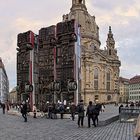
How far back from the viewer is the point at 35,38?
48.7 metres

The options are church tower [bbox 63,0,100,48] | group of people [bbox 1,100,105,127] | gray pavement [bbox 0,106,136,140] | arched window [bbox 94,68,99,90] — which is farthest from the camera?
arched window [bbox 94,68,99,90]

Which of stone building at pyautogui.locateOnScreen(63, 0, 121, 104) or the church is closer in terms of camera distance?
the church

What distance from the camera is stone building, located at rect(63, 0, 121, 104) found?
5128 inches

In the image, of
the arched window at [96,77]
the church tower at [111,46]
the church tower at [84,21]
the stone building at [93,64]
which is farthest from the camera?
the church tower at [111,46]

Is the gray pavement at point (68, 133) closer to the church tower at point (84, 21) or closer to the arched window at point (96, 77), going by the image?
the church tower at point (84, 21)

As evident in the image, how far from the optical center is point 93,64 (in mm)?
133875

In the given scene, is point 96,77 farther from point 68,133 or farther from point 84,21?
point 68,133

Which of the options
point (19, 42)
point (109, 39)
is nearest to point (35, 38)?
point (19, 42)

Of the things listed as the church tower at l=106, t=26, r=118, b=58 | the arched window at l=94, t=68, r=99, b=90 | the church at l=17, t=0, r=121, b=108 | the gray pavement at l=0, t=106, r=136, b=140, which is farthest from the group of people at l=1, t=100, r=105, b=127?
the church tower at l=106, t=26, r=118, b=58

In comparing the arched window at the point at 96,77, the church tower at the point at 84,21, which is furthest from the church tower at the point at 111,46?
the arched window at the point at 96,77

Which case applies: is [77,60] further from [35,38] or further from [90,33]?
[90,33]

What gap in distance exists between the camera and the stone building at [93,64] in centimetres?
13025

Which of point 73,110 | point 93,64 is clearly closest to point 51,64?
point 73,110

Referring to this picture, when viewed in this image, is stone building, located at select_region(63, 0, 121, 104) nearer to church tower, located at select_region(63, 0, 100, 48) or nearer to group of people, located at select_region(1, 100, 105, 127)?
church tower, located at select_region(63, 0, 100, 48)
